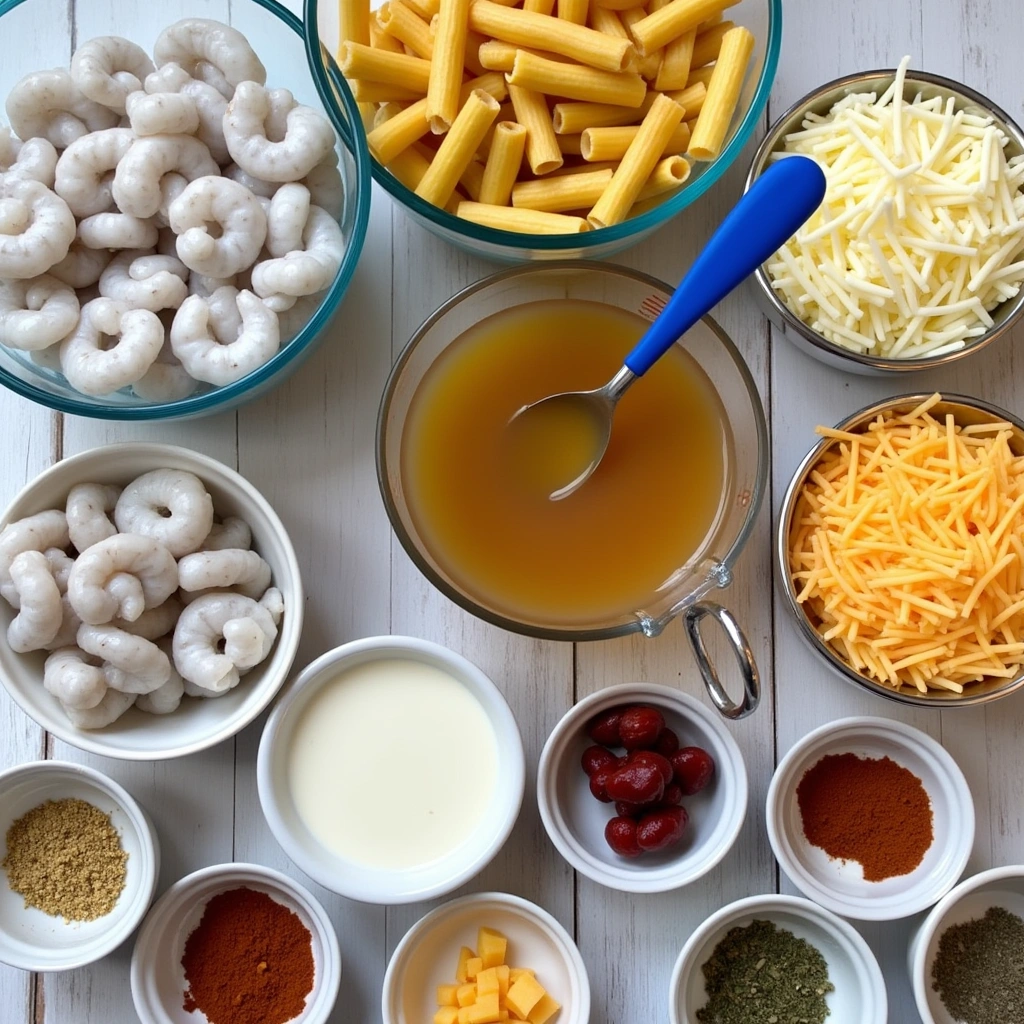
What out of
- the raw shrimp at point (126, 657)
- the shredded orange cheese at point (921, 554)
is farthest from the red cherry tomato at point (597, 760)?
the raw shrimp at point (126, 657)

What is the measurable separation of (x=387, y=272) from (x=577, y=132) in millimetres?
329

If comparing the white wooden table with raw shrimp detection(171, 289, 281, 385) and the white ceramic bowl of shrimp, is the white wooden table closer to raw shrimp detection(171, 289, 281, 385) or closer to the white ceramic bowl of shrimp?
the white ceramic bowl of shrimp

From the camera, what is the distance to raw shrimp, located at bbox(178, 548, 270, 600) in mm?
1186

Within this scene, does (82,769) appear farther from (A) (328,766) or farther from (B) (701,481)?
(B) (701,481)

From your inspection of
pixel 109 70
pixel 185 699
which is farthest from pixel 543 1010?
pixel 109 70

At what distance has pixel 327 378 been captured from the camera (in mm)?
1354

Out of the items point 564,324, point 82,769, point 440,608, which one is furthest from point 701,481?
point 82,769

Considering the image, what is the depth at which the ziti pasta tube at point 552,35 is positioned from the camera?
43.5 inches

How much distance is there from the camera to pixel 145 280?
117 centimetres

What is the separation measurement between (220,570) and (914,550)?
33.3 inches

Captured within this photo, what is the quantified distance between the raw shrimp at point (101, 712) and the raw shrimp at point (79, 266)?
51 cm

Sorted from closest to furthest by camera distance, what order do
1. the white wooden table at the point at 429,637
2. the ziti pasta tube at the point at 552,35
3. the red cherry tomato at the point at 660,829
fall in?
the ziti pasta tube at the point at 552,35, the red cherry tomato at the point at 660,829, the white wooden table at the point at 429,637

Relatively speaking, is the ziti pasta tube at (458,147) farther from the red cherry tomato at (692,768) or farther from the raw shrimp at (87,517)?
the red cherry tomato at (692,768)

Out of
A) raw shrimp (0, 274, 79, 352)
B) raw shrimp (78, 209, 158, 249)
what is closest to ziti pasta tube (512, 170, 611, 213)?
raw shrimp (78, 209, 158, 249)
